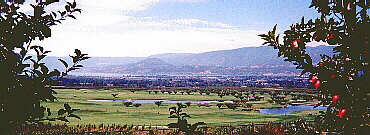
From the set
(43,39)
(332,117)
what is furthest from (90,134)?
(332,117)

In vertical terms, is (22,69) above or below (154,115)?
above

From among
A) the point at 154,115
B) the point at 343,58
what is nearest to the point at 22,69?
the point at 343,58

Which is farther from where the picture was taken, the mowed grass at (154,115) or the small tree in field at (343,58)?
the mowed grass at (154,115)

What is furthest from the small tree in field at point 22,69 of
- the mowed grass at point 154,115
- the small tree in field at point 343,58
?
the mowed grass at point 154,115

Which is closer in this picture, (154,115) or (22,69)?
(22,69)

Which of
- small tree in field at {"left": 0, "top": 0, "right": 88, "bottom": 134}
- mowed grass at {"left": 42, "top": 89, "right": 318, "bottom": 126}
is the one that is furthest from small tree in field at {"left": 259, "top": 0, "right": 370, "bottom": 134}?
mowed grass at {"left": 42, "top": 89, "right": 318, "bottom": 126}

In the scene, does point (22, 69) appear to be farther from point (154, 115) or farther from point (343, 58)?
point (154, 115)

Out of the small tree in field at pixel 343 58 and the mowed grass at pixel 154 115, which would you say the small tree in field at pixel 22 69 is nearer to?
the small tree in field at pixel 343 58
